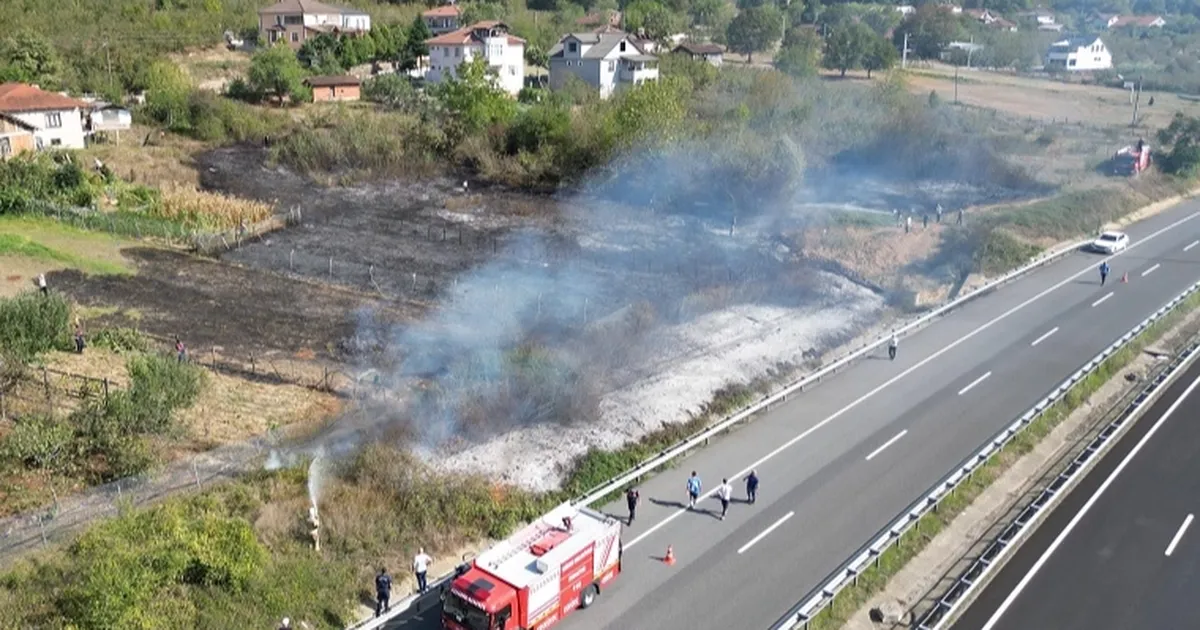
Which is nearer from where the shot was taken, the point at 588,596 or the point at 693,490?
the point at 588,596

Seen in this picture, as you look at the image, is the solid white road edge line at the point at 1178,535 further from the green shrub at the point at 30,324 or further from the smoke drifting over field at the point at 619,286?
→ the green shrub at the point at 30,324

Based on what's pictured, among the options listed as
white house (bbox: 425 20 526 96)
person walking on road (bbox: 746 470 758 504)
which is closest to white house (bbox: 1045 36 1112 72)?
white house (bbox: 425 20 526 96)

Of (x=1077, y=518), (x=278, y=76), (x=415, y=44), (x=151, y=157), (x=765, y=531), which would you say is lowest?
(x=1077, y=518)

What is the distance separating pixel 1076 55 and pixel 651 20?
161ft

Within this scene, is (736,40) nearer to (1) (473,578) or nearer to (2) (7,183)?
(2) (7,183)

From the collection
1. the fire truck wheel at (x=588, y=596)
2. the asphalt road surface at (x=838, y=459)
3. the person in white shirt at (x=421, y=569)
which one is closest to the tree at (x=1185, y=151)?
the asphalt road surface at (x=838, y=459)

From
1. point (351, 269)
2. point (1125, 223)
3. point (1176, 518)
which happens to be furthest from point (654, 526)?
point (1125, 223)

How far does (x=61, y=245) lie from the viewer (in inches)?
1473

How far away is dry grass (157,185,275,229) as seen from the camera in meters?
41.9

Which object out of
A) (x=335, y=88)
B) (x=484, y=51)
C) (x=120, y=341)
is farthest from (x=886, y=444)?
(x=335, y=88)

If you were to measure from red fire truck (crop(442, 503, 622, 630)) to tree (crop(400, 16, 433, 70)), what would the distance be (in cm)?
7058

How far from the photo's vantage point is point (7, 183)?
139 feet

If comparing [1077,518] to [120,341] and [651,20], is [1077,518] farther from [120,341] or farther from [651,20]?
[651,20]

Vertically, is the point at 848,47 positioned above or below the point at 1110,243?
above
